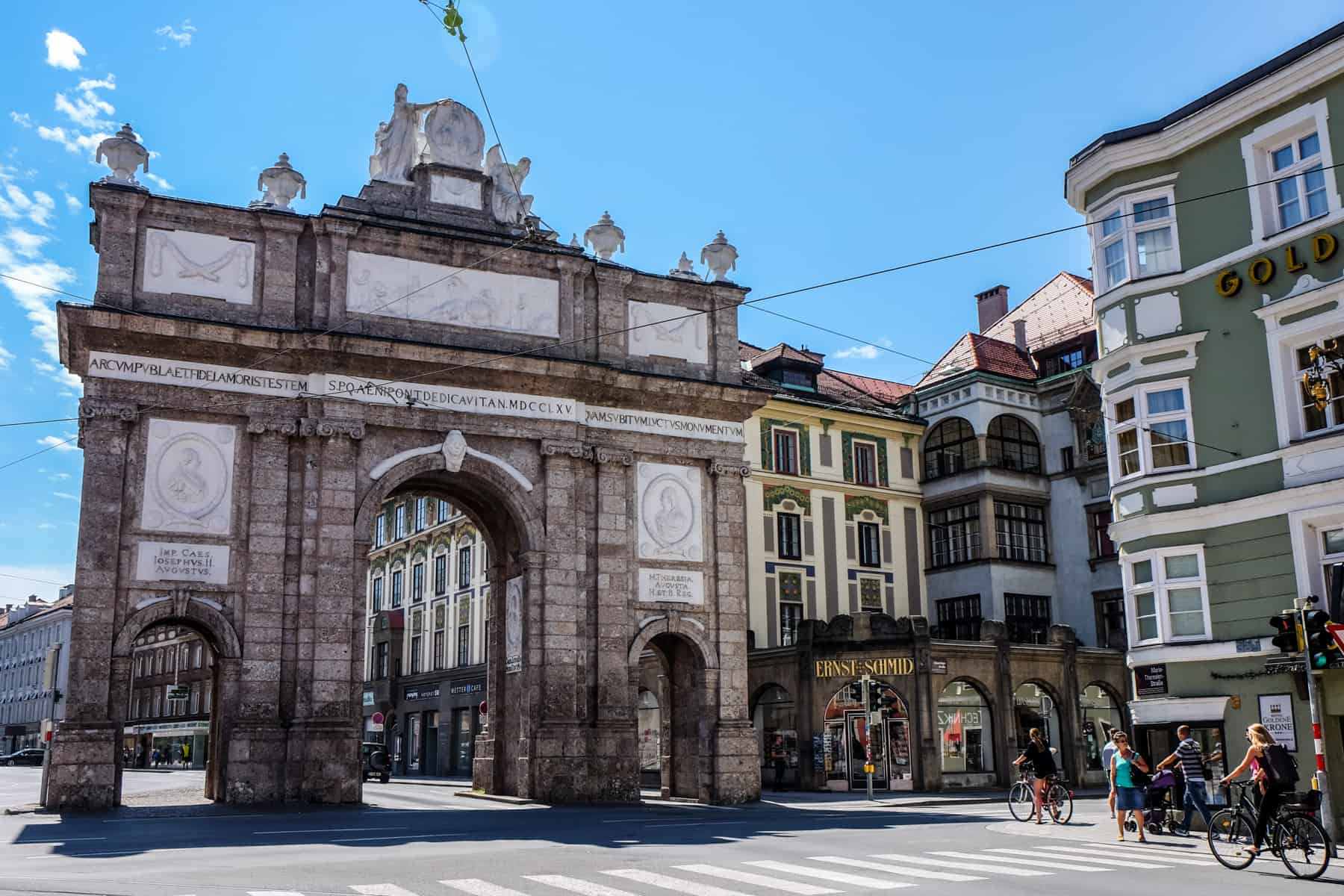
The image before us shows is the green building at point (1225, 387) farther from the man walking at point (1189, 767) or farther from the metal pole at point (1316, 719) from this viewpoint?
the metal pole at point (1316, 719)

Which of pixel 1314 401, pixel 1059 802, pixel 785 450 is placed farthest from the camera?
pixel 785 450

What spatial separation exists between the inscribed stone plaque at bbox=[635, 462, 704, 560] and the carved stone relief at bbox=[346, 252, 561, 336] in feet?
15.7

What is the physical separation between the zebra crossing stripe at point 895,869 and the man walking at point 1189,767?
7658 millimetres

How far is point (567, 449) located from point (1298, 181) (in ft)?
58.6

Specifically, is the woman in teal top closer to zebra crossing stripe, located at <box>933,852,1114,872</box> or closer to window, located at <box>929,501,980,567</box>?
zebra crossing stripe, located at <box>933,852,1114,872</box>

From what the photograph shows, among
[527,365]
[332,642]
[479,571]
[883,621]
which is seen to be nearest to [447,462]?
[527,365]

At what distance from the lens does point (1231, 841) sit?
17.6 metres

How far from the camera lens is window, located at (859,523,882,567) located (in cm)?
5247

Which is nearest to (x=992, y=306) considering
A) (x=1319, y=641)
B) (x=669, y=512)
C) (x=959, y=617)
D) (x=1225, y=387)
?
(x=959, y=617)

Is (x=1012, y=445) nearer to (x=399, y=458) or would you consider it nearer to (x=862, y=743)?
(x=862, y=743)

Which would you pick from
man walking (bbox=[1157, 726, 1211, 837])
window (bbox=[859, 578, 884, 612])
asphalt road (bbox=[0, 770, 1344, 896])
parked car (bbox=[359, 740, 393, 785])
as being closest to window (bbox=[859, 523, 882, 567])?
window (bbox=[859, 578, 884, 612])

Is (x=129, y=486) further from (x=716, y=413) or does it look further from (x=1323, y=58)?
(x=1323, y=58)

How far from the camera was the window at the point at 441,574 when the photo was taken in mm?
61812

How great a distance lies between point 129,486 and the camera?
2889cm
